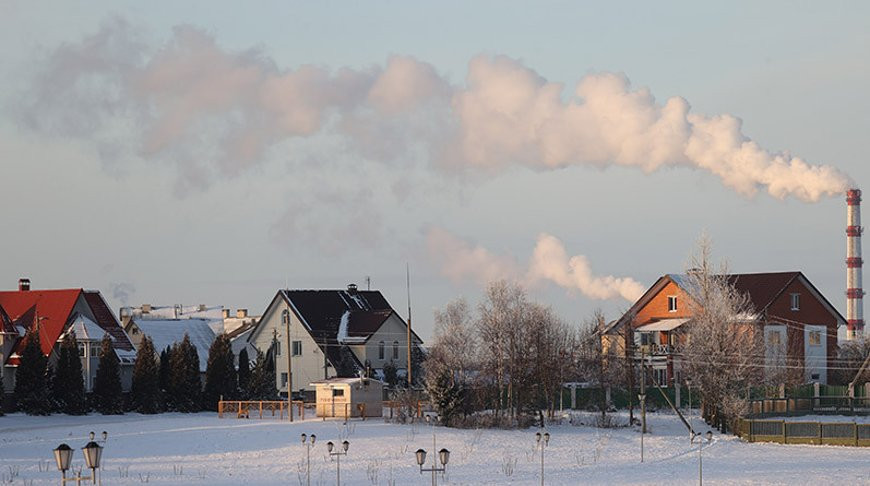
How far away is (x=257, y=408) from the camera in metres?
73.6

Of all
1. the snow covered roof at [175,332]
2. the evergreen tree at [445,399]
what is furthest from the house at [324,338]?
the evergreen tree at [445,399]

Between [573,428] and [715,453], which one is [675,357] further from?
[715,453]


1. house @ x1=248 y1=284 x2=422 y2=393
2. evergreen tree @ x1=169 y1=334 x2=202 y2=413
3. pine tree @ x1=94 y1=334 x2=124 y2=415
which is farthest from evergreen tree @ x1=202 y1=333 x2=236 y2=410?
house @ x1=248 y1=284 x2=422 y2=393

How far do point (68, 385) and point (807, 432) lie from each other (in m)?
39.2

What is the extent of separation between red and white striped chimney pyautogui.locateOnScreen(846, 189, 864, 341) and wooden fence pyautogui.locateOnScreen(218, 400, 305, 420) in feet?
171

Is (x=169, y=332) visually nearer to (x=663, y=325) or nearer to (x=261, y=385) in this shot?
(x=261, y=385)

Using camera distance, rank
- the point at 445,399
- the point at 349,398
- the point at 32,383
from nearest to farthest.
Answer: the point at 445,399
the point at 349,398
the point at 32,383

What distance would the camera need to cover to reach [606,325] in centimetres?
9319

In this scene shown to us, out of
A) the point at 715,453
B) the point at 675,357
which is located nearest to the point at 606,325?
the point at 675,357

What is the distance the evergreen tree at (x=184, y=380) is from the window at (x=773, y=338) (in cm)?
3529

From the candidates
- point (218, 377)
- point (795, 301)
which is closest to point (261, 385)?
point (218, 377)

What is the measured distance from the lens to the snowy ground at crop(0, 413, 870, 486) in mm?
41562

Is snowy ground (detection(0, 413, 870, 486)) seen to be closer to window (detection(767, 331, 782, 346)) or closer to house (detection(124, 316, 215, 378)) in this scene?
window (detection(767, 331, 782, 346))

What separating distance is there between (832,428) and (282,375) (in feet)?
153
